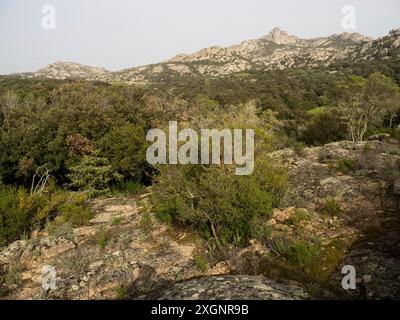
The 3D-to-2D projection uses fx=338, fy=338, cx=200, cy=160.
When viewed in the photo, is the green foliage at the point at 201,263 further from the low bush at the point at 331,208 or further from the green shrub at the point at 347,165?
the green shrub at the point at 347,165

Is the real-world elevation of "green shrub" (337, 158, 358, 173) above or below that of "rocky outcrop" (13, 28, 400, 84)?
below

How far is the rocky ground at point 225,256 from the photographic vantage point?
214 inches

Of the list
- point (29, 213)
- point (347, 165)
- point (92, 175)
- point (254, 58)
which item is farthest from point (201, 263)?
point (254, 58)

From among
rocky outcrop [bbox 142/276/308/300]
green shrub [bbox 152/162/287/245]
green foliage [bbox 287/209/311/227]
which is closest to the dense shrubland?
green shrub [bbox 152/162/287/245]

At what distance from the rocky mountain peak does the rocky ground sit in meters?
141

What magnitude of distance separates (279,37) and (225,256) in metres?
149

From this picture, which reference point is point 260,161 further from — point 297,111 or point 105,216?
point 297,111

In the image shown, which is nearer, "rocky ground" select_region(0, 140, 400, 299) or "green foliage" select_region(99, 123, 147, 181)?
"rocky ground" select_region(0, 140, 400, 299)

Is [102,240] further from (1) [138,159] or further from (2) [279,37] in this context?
(2) [279,37]

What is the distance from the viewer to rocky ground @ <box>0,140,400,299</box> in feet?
17.8

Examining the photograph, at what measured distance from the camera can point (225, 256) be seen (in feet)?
22.4

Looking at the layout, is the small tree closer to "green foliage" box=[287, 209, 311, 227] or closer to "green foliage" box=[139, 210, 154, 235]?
"green foliage" box=[287, 209, 311, 227]

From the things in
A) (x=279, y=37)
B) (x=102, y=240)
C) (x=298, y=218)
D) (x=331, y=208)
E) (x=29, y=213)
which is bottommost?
(x=102, y=240)

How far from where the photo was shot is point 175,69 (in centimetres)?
9612
